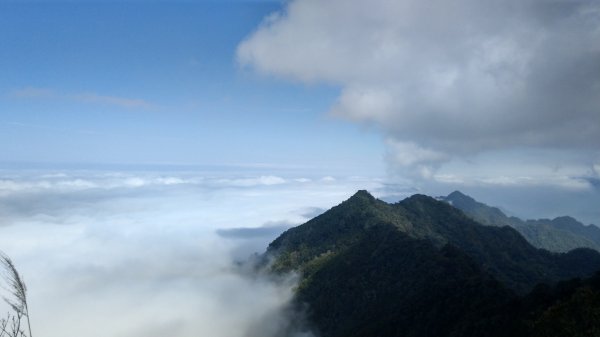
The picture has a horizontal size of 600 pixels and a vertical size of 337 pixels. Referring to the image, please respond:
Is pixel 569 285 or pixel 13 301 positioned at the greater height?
pixel 13 301

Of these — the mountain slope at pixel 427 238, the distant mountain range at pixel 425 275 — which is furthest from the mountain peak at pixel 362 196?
the distant mountain range at pixel 425 275

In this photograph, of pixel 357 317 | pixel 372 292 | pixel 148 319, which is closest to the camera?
pixel 357 317

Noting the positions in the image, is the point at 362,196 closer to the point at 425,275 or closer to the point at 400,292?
the point at 400,292

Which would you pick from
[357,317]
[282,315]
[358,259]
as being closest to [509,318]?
[357,317]

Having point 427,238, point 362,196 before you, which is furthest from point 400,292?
point 362,196

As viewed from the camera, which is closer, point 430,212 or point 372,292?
point 372,292

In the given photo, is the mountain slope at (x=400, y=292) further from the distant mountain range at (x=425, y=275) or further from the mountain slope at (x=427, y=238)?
the mountain slope at (x=427, y=238)

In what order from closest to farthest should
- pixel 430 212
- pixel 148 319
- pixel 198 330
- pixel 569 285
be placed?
1. pixel 569 285
2. pixel 198 330
3. pixel 430 212
4. pixel 148 319

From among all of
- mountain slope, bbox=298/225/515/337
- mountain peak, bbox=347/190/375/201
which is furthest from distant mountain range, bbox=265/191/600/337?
mountain peak, bbox=347/190/375/201

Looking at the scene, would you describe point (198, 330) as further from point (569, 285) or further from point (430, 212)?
point (569, 285)
